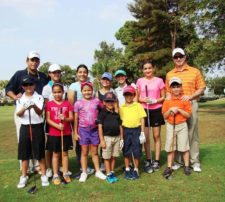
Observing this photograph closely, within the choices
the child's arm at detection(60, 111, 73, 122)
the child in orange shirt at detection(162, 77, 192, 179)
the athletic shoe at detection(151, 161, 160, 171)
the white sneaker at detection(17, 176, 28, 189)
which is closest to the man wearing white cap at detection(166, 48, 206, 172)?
the child in orange shirt at detection(162, 77, 192, 179)

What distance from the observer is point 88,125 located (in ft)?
22.7

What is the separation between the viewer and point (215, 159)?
820 cm

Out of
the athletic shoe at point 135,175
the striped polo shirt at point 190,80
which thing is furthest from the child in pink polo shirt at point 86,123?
the striped polo shirt at point 190,80

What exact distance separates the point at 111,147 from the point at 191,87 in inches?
81.1

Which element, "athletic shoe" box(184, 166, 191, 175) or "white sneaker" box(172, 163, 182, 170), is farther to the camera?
"white sneaker" box(172, 163, 182, 170)

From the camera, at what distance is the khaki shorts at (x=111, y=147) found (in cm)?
687

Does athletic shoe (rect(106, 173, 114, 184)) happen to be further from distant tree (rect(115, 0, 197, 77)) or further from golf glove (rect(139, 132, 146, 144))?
distant tree (rect(115, 0, 197, 77))

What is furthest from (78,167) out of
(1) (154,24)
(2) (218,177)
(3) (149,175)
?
(1) (154,24)

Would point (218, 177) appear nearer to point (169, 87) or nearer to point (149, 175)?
point (149, 175)

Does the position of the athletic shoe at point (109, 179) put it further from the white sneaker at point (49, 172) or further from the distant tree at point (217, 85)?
the distant tree at point (217, 85)

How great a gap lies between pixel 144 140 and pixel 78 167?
1872mm

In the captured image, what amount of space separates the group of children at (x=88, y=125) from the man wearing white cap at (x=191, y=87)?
233 millimetres


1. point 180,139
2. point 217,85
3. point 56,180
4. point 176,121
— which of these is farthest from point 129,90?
point 217,85

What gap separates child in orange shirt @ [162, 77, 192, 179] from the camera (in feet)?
23.1
